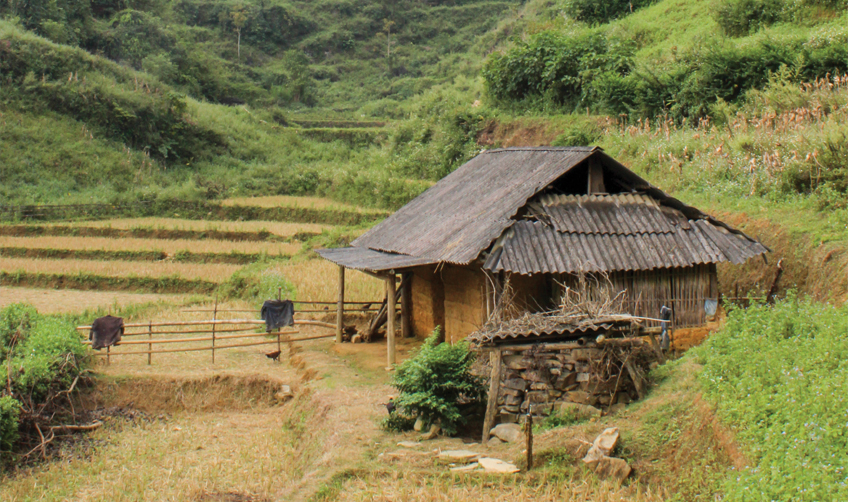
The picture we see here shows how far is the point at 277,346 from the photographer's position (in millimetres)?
13781

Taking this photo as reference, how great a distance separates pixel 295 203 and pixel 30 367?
50.6 ft

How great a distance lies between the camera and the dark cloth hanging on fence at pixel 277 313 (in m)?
13.0

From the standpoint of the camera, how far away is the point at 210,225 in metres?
22.9

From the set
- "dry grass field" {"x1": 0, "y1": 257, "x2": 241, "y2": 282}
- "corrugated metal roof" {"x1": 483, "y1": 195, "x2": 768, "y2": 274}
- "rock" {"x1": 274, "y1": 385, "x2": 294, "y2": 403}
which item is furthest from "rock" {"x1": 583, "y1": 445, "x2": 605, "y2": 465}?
"dry grass field" {"x1": 0, "y1": 257, "x2": 241, "y2": 282}

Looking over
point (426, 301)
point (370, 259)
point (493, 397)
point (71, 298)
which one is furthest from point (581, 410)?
point (71, 298)

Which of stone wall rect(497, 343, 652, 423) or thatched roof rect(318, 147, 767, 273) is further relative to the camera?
thatched roof rect(318, 147, 767, 273)

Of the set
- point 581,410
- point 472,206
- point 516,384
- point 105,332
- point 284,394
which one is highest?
point 472,206

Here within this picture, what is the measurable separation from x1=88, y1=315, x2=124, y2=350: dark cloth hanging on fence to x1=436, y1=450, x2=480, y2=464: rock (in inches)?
286

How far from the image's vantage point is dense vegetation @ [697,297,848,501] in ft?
16.1

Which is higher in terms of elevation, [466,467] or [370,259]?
[370,259]

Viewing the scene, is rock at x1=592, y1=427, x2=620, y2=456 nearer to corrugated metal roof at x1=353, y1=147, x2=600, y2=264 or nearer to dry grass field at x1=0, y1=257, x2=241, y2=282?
corrugated metal roof at x1=353, y1=147, x2=600, y2=264

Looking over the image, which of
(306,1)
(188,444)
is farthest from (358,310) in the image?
(306,1)

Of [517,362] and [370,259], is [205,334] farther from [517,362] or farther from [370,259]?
[517,362]

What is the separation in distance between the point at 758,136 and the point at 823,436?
9.39 metres
